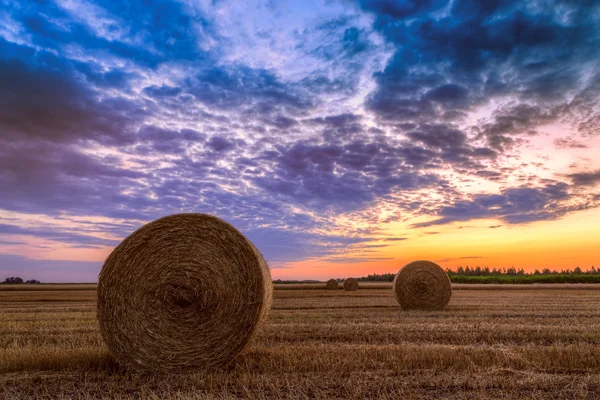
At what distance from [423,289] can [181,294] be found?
1148 centimetres

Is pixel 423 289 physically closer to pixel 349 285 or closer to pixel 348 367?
pixel 348 367

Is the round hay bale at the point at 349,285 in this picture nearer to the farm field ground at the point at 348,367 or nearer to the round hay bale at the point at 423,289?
the round hay bale at the point at 423,289

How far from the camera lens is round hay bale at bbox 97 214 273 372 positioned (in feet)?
24.0

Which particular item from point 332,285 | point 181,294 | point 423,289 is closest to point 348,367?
point 181,294

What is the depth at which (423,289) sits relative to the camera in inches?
672

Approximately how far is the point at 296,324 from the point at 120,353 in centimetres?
493

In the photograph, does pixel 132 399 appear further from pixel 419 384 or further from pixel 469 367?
pixel 469 367

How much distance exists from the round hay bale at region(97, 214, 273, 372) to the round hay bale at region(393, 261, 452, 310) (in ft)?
33.7

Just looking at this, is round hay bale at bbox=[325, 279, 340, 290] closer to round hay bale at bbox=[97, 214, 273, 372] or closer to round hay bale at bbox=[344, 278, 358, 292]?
round hay bale at bbox=[344, 278, 358, 292]

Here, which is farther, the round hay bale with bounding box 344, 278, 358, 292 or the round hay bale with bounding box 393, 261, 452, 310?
the round hay bale with bounding box 344, 278, 358, 292

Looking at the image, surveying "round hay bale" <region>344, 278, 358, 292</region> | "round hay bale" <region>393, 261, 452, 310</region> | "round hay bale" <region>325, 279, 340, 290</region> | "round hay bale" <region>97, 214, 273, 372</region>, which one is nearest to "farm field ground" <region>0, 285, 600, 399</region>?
"round hay bale" <region>97, 214, 273, 372</region>

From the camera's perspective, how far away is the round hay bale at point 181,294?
732 centimetres

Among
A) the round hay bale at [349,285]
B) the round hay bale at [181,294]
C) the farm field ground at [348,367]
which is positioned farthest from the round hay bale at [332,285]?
the round hay bale at [181,294]

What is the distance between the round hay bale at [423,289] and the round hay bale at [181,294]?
33.7 ft
